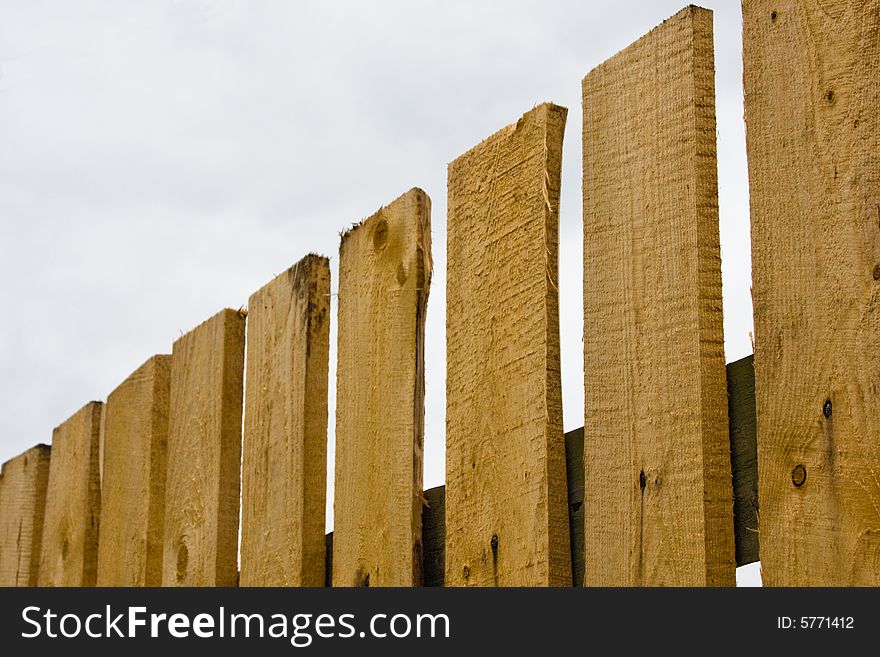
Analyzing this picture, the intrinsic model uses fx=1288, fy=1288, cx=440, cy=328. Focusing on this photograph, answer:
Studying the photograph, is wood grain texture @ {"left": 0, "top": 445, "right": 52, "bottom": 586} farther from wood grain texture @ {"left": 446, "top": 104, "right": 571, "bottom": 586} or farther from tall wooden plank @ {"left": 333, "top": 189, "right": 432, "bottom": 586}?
wood grain texture @ {"left": 446, "top": 104, "right": 571, "bottom": 586}

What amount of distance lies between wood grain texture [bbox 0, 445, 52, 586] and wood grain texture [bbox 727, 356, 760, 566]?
2.92 meters

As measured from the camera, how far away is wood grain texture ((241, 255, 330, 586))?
296 cm

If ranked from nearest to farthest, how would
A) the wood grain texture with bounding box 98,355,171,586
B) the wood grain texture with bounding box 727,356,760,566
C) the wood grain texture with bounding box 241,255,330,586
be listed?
1. the wood grain texture with bounding box 727,356,760,566
2. the wood grain texture with bounding box 241,255,330,586
3. the wood grain texture with bounding box 98,355,171,586

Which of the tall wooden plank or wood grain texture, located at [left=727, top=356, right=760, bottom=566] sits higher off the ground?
the tall wooden plank

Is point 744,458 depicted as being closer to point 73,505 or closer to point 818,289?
point 818,289

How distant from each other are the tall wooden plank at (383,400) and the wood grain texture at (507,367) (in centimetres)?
13

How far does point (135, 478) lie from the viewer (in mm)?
3682

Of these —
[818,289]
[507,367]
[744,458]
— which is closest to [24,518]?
[507,367]

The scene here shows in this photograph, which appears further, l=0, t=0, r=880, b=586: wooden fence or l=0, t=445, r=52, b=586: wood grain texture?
l=0, t=445, r=52, b=586: wood grain texture

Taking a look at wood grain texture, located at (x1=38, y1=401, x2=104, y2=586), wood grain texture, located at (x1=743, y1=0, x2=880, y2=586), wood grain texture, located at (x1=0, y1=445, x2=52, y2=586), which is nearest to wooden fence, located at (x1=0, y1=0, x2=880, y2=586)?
wood grain texture, located at (x1=743, y1=0, x2=880, y2=586)

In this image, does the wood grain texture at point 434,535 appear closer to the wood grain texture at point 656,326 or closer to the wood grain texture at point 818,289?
the wood grain texture at point 656,326

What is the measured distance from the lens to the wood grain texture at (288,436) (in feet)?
9.70
